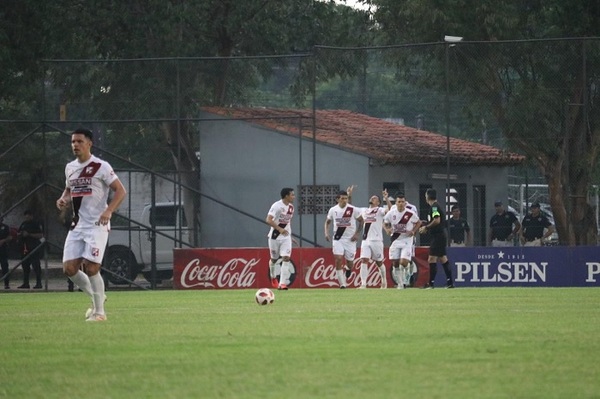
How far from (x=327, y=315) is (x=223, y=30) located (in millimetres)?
27211

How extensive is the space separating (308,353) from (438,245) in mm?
18698

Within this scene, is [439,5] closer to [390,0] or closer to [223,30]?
[390,0]

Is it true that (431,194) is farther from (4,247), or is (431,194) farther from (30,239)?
(4,247)

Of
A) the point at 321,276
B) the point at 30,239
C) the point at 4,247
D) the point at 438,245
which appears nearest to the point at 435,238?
the point at 438,245

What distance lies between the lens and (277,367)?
1072 cm

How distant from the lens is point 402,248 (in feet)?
102

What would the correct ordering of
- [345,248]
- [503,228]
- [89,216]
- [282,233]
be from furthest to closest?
[345,248]
[503,228]
[282,233]
[89,216]

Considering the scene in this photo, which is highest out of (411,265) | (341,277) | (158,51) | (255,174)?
(158,51)

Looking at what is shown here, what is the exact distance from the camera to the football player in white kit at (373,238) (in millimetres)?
32250

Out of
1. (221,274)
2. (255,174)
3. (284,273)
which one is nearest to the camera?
(284,273)

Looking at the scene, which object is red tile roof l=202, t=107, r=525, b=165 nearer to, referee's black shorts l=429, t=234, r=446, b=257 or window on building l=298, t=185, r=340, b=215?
window on building l=298, t=185, r=340, b=215

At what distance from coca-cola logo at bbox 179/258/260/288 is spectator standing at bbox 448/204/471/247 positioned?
446 cm

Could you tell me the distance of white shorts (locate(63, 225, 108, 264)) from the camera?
54.1ft

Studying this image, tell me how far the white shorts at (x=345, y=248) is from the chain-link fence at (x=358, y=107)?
1430 millimetres
